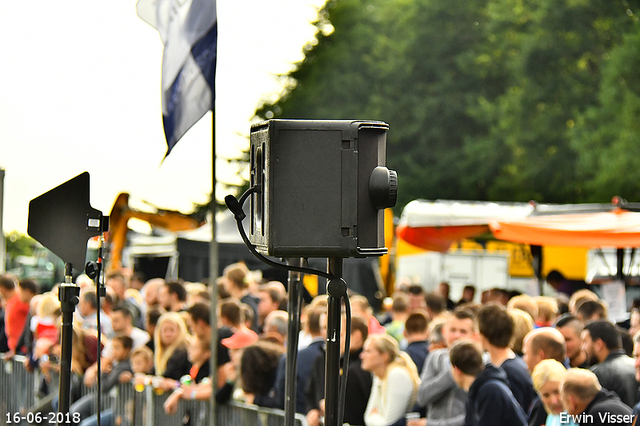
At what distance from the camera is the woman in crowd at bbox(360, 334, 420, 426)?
6.06m

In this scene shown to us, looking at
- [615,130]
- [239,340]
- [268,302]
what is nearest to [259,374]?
[239,340]

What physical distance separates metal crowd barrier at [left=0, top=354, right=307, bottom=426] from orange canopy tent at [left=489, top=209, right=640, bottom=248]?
4449mm

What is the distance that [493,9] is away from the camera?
32.0 m

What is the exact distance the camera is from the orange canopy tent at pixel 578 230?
30.1 feet

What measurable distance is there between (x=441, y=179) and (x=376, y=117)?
3259 millimetres

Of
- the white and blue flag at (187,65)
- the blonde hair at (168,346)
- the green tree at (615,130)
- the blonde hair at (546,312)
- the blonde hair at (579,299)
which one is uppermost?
the green tree at (615,130)

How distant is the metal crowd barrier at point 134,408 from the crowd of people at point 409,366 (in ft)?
0.27

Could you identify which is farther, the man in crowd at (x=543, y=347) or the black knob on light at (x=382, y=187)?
the man in crowd at (x=543, y=347)

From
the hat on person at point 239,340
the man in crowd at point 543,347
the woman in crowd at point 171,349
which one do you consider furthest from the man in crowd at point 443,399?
the woman in crowd at point 171,349

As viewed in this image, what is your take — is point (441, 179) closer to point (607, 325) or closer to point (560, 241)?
point (560, 241)

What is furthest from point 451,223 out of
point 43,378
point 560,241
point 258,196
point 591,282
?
point 258,196

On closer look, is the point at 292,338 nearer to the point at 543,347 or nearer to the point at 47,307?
the point at 543,347

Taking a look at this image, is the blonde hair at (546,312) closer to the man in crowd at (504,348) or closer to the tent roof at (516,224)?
the tent roof at (516,224)

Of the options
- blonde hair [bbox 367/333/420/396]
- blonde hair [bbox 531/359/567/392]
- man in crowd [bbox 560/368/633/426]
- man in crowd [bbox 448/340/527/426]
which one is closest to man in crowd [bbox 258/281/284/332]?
blonde hair [bbox 367/333/420/396]
